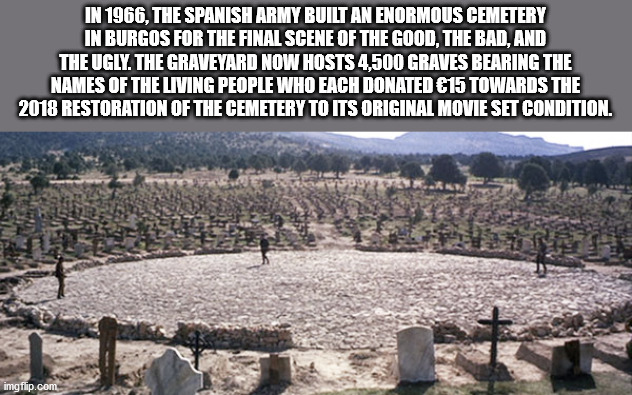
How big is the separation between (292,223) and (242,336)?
95.7 ft

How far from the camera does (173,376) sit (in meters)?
9.13

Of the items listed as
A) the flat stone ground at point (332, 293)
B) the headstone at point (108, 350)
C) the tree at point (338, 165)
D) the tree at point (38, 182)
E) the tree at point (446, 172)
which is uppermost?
the tree at point (338, 165)

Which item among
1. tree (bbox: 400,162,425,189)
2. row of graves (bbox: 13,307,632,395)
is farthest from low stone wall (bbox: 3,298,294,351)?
tree (bbox: 400,162,425,189)

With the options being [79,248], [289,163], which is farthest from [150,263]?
[289,163]

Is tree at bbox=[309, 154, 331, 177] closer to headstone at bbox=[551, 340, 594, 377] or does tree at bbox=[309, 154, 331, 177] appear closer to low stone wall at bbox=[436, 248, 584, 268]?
low stone wall at bbox=[436, 248, 584, 268]

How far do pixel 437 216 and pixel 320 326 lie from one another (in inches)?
1491

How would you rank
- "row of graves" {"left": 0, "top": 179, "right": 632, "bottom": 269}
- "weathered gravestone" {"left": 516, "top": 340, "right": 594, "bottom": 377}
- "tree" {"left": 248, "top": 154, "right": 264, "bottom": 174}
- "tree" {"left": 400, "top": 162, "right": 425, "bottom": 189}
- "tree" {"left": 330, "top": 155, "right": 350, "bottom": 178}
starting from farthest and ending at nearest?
"tree" {"left": 248, "top": 154, "right": 264, "bottom": 174}, "tree" {"left": 330, "top": 155, "right": 350, "bottom": 178}, "tree" {"left": 400, "top": 162, "right": 425, "bottom": 189}, "row of graves" {"left": 0, "top": 179, "right": 632, "bottom": 269}, "weathered gravestone" {"left": 516, "top": 340, "right": 594, "bottom": 377}

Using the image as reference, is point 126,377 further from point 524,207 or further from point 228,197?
point 524,207

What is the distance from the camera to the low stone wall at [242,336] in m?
13.6

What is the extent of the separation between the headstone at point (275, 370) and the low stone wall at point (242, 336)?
2.36 metres

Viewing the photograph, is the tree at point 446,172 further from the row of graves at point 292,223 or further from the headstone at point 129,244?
the headstone at point 129,244

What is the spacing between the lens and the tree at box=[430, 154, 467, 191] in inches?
3152

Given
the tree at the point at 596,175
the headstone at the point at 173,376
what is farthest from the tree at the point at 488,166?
the headstone at the point at 173,376

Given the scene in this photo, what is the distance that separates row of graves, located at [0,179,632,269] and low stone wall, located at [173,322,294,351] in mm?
15307
